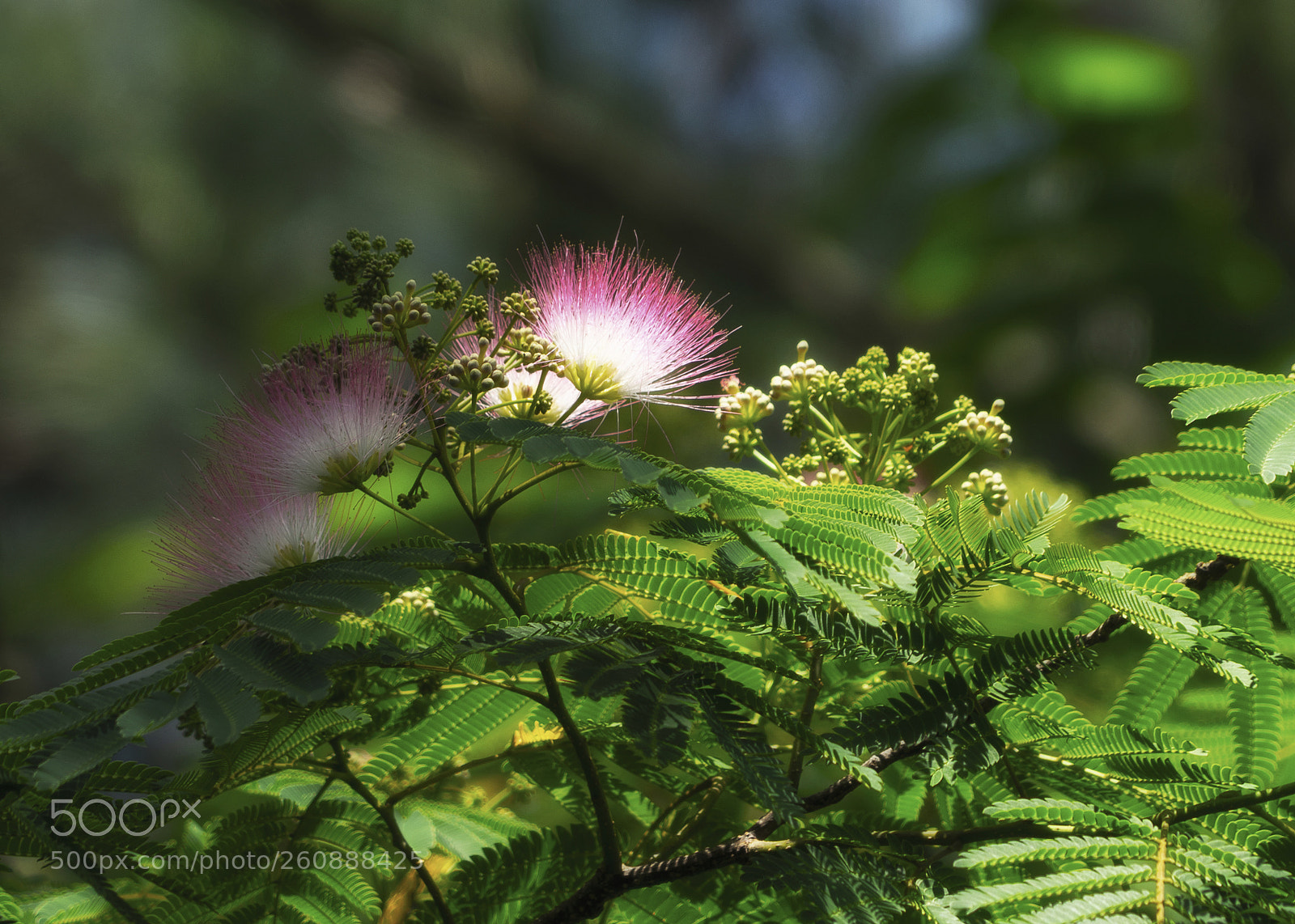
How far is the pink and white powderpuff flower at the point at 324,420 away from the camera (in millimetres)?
844

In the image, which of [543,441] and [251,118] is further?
[251,118]

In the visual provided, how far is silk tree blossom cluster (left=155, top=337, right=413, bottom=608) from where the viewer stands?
85 cm

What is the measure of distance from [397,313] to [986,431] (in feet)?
1.97

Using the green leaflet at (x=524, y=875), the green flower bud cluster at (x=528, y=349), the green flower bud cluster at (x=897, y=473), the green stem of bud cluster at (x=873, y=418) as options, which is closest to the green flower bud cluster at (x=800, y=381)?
the green stem of bud cluster at (x=873, y=418)

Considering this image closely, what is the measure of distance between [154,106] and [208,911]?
832 centimetres

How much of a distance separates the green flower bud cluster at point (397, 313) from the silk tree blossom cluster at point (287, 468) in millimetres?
52

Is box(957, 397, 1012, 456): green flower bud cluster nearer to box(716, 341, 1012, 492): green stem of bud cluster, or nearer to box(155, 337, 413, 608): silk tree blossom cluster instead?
box(716, 341, 1012, 492): green stem of bud cluster

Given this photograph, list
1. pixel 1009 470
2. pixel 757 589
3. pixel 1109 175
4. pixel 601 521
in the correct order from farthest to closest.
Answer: pixel 1109 175 < pixel 601 521 < pixel 1009 470 < pixel 757 589

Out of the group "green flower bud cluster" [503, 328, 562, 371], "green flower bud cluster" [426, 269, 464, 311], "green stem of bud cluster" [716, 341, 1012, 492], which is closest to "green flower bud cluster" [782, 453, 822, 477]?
"green stem of bud cluster" [716, 341, 1012, 492]

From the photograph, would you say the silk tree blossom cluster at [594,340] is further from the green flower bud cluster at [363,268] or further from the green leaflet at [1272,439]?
the green leaflet at [1272,439]

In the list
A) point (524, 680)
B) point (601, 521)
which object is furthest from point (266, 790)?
point (601, 521)

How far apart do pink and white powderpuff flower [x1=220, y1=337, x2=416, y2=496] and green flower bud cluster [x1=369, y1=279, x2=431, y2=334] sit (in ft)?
0.17

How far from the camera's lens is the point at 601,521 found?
2465 mm

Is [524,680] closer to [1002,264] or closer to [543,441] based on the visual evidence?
[543,441]
